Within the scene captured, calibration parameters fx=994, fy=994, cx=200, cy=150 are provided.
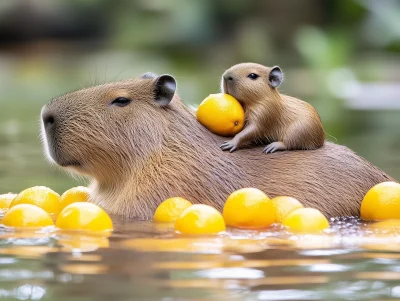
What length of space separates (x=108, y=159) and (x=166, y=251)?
150 cm

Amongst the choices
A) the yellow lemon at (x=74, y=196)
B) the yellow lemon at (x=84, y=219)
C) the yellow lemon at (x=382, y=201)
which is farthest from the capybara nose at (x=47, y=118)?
the yellow lemon at (x=382, y=201)

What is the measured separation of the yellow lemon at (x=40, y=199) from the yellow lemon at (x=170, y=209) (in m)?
0.87

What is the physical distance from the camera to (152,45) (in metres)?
29.2

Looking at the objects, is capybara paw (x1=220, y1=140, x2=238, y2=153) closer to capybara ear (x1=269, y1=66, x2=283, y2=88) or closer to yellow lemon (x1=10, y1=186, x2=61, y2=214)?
capybara ear (x1=269, y1=66, x2=283, y2=88)

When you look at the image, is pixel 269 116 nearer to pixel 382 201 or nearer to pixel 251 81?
pixel 251 81

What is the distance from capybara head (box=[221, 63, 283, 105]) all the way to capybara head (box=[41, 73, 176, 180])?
38cm

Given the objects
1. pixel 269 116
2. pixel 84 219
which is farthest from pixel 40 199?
pixel 269 116

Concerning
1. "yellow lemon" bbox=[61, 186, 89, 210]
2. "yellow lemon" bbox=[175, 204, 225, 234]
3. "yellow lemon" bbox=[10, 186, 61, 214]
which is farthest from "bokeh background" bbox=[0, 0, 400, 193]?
"yellow lemon" bbox=[175, 204, 225, 234]

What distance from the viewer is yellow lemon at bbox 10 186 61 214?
6.21m

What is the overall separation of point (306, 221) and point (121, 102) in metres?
1.53

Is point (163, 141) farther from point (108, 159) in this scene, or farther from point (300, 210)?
point (300, 210)

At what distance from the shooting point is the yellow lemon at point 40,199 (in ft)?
20.4

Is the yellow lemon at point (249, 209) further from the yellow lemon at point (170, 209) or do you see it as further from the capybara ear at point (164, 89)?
the capybara ear at point (164, 89)

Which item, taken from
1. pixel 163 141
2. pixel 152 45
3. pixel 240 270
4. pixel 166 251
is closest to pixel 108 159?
pixel 163 141
